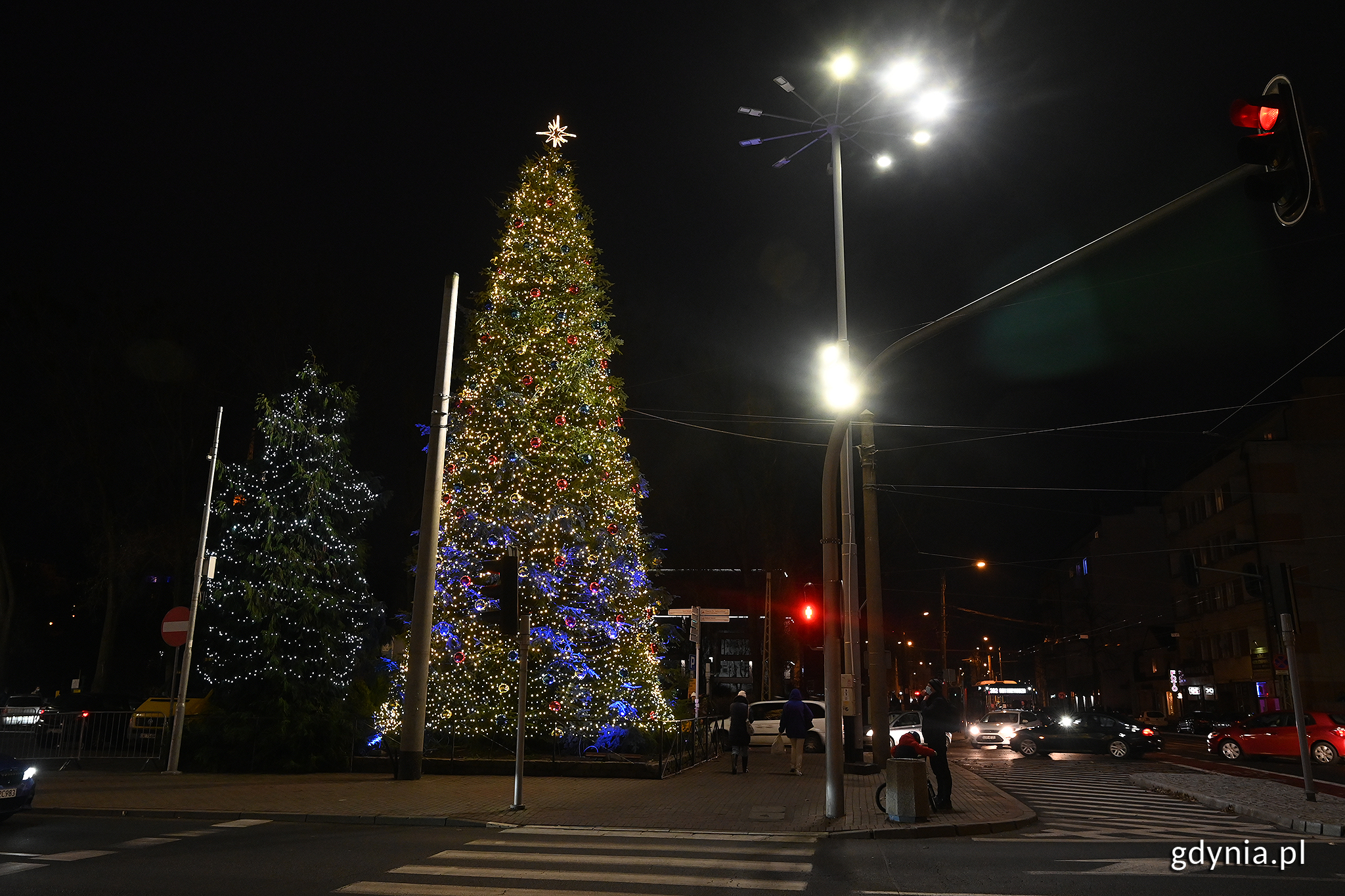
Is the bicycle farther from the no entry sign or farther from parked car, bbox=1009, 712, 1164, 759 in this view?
parked car, bbox=1009, 712, 1164, 759

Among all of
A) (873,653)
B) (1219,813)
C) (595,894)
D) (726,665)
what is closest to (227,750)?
(873,653)

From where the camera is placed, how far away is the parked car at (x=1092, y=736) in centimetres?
2927

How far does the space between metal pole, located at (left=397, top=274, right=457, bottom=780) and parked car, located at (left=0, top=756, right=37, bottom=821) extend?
5650 mm

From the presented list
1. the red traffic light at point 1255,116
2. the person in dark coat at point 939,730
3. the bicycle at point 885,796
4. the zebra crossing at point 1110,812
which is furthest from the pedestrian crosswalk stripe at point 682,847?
the red traffic light at point 1255,116

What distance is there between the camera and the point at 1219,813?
1369 centimetres

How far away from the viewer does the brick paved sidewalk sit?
40.3 feet

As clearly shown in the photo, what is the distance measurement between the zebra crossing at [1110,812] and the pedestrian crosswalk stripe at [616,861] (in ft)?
13.2

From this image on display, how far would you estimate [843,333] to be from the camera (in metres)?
15.8

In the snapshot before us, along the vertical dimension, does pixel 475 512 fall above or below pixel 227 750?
above

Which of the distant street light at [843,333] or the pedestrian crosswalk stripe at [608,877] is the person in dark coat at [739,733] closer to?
the distant street light at [843,333]

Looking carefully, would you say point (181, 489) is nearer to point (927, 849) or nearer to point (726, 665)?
point (927, 849)

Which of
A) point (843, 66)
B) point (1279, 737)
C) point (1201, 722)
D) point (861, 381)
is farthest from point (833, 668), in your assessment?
point (1201, 722)

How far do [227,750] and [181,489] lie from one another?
14.9 m

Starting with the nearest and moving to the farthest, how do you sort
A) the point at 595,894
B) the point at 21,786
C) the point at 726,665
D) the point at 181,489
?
the point at 595,894
the point at 21,786
the point at 181,489
the point at 726,665
